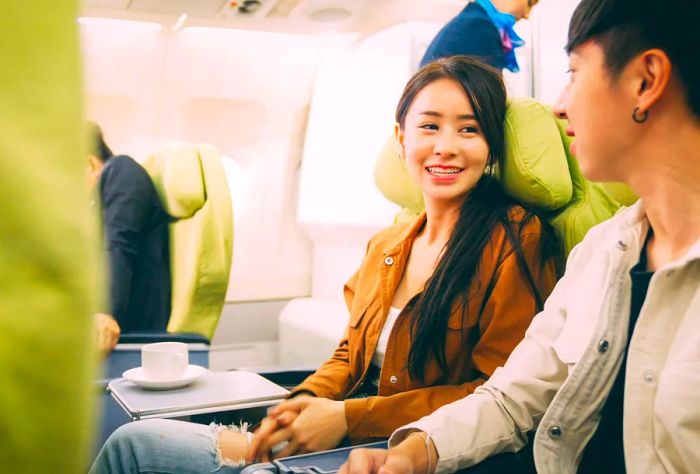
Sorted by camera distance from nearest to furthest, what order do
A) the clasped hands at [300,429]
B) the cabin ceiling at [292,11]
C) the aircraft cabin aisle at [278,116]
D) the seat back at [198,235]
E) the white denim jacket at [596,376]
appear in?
the white denim jacket at [596,376], the clasped hands at [300,429], the seat back at [198,235], the cabin ceiling at [292,11], the aircraft cabin aisle at [278,116]

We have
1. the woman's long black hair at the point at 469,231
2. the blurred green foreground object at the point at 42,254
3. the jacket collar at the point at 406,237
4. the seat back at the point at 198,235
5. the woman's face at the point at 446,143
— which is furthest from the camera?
the seat back at the point at 198,235

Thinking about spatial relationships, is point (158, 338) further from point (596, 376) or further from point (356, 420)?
point (596, 376)

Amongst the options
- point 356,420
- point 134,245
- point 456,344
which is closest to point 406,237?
point 456,344

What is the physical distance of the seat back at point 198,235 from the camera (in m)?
2.40

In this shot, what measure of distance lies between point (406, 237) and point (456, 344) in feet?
1.08

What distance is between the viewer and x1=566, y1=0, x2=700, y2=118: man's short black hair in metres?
0.93

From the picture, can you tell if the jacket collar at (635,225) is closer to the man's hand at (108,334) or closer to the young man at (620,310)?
the young man at (620,310)

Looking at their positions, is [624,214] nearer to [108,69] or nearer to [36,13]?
[36,13]

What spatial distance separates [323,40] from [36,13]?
423 cm

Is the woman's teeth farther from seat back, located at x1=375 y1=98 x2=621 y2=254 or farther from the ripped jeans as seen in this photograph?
the ripped jeans

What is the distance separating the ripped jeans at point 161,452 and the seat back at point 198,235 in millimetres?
1130

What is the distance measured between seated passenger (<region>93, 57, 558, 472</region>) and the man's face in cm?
37

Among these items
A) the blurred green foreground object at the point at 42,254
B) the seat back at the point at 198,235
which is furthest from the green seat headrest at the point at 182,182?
the blurred green foreground object at the point at 42,254

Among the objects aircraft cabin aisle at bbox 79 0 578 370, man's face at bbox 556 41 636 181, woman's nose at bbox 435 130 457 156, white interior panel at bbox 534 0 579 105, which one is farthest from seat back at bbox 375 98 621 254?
aircraft cabin aisle at bbox 79 0 578 370
